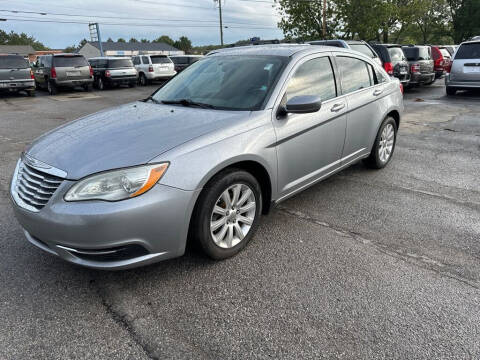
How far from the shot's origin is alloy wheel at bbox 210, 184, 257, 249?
9.35 ft

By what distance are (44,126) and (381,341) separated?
9498 mm

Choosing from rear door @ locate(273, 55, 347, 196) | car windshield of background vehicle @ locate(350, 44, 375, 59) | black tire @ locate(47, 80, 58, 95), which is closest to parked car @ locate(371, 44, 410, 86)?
car windshield of background vehicle @ locate(350, 44, 375, 59)

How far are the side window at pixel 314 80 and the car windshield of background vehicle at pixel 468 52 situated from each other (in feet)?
33.4

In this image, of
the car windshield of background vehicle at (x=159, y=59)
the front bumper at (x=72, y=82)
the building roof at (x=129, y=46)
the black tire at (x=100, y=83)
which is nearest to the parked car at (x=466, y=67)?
the car windshield of background vehicle at (x=159, y=59)

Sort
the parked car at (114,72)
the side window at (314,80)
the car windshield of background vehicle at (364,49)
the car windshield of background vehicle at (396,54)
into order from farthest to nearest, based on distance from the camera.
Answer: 1. the parked car at (114,72)
2. the car windshield of background vehicle at (396,54)
3. the car windshield of background vehicle at (364,49)
4. the side window at (314,80)

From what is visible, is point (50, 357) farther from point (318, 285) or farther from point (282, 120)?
point (282, 120)

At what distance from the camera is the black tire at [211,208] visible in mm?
2658

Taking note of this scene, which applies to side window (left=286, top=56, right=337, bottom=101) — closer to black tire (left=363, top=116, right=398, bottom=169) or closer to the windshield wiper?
the windshield wiper

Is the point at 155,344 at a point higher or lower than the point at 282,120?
lower

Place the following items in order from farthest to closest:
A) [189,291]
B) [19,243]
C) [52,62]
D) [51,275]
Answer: [52,62] → [19,243] → [51,275] → [189,291]

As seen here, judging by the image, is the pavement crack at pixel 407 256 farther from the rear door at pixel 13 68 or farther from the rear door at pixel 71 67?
the rear door at pixel 71 67

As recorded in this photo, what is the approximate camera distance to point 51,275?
2.83 meters

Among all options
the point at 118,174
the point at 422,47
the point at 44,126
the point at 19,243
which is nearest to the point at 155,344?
the point at 118,174

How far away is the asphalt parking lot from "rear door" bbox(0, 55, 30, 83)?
1384 centimetres
